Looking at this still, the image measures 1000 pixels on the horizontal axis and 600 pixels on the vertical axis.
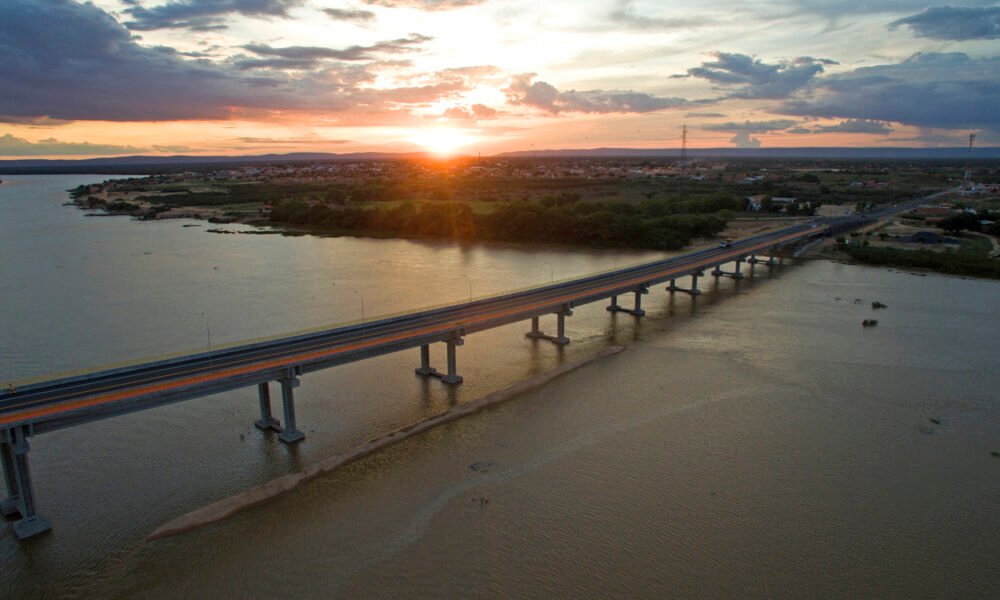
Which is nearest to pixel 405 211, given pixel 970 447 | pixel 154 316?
pixel 154 316

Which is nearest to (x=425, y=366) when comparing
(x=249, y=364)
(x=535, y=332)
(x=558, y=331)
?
(x=535, y=332)

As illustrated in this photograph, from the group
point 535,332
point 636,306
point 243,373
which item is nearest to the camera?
point 243,373

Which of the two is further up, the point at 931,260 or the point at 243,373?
the point at 243,373

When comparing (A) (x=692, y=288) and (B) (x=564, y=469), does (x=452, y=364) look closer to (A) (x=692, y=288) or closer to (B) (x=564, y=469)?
(B) (x=564, y=469)

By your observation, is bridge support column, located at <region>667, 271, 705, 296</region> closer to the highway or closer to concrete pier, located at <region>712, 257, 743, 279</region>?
concrete pier, located at <region>712, 257, 743, 279</region>

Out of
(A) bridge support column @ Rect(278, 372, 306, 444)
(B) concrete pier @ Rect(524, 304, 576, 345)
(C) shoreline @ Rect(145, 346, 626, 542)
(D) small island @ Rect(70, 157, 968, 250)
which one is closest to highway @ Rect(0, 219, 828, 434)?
(A) bridge support column @ Rect(278, 372, 306, 444)
